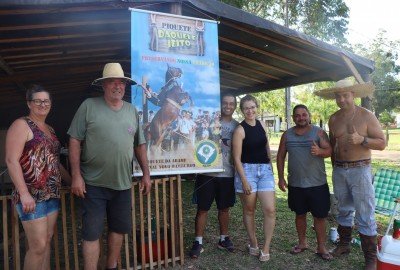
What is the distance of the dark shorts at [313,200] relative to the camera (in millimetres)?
4133

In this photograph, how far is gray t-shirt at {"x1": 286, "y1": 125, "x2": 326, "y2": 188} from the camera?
4.15 m

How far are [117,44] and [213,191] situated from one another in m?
2.99

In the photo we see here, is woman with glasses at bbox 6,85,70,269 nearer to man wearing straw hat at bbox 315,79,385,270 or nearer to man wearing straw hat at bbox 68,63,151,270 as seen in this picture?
man wearing straw hat at bbox 68,63,151,270

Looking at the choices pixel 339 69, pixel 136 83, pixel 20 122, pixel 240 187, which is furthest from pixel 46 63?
pixel 339 69

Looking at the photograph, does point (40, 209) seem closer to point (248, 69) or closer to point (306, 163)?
point (306, 163)

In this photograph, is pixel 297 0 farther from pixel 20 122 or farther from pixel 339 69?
pixel 20 122

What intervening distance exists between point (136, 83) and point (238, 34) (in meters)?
1.84

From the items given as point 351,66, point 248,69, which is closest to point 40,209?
point 351,66

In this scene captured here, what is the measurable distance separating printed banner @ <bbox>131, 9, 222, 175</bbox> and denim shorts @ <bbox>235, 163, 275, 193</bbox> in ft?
1.08

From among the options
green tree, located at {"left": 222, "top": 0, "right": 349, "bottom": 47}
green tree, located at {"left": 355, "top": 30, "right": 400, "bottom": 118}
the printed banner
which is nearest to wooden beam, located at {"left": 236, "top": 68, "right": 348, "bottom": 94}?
the printed banner

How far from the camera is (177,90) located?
371 cm

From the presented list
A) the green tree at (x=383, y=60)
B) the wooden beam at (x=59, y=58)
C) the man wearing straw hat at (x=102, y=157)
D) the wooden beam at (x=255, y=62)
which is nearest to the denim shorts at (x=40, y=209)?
the man wearing straw hat at (x=102, y=157)

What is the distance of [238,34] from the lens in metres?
4.62

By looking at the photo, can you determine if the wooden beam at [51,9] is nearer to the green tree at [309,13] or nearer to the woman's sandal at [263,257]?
the woman's sandal at [263,257]
